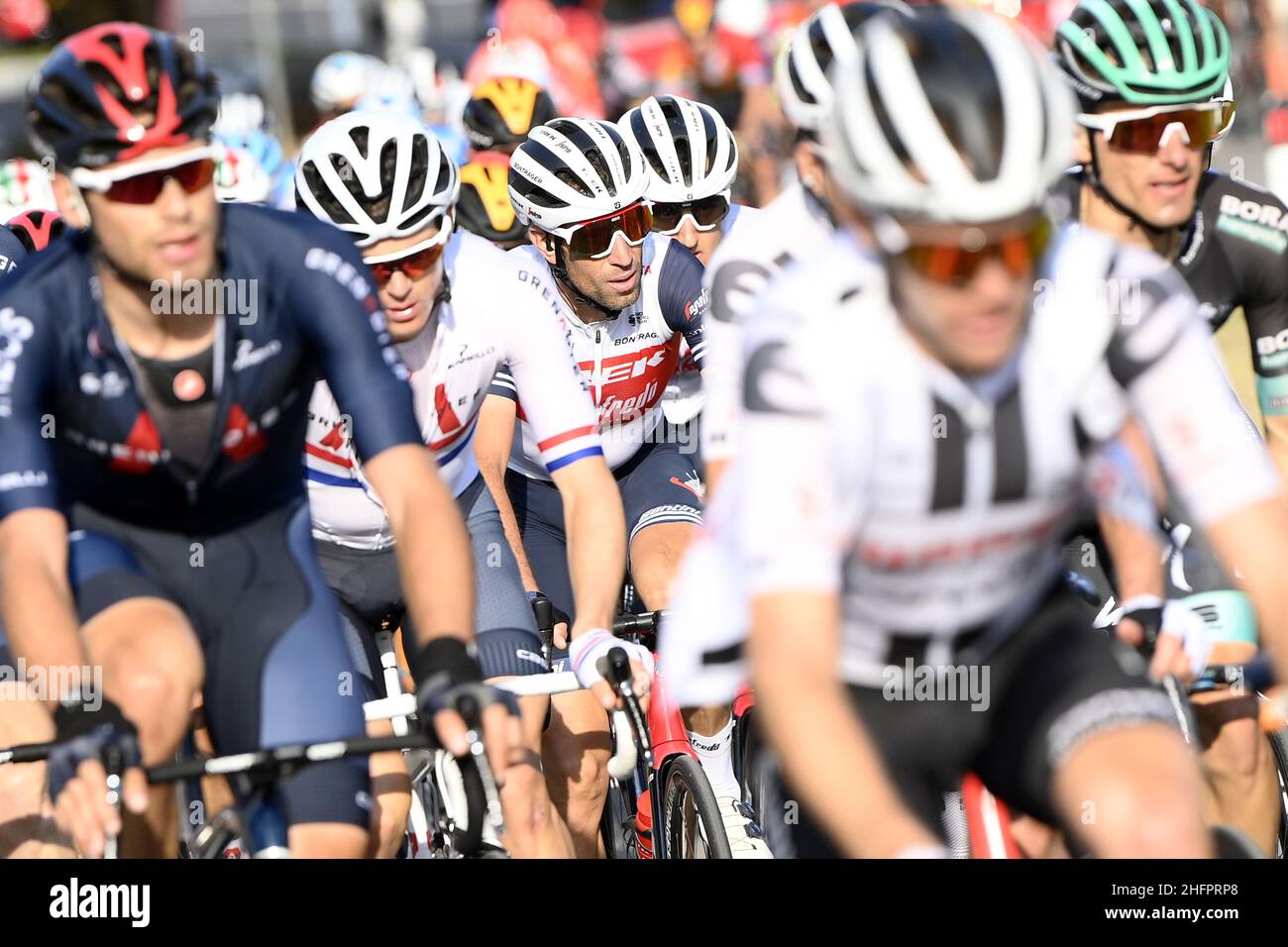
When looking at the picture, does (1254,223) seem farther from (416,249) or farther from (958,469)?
(958,469)

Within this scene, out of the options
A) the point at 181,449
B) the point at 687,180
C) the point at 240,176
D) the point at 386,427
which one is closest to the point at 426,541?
the point at 386,427

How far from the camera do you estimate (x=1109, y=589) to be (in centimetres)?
616

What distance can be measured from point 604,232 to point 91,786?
12.8ft

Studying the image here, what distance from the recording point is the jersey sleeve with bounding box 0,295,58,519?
4133 millimetres

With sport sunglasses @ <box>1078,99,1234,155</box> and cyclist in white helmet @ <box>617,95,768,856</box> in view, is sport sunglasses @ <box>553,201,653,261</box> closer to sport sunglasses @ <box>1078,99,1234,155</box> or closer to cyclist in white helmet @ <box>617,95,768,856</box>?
cyclist in white helmet @ <box>617,95,768,856</box>

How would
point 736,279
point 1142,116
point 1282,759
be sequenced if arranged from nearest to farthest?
point 736,279
point 1142,116
point 1282,759

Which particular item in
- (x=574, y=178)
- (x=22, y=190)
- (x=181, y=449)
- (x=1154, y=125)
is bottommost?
(x=181, y=449)

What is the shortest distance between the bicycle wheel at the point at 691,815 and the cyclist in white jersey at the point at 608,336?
75 cm

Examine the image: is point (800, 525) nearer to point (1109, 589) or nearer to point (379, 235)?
point (379, 235)

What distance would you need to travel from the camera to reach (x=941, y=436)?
3299 millimetres

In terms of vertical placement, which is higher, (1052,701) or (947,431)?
(947,431)

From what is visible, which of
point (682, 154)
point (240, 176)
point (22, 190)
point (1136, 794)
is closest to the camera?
point (1136, 794)

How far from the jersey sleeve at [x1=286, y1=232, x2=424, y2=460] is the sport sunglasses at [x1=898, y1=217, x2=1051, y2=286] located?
4.79ft

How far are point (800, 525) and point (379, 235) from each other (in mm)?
2882
